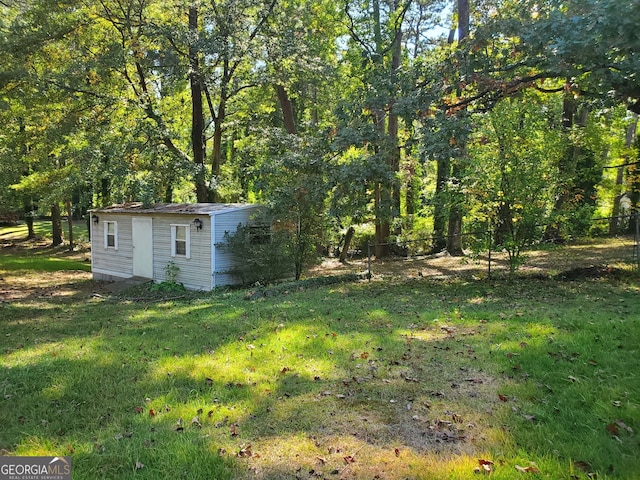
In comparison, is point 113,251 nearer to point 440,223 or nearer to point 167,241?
point 167,241

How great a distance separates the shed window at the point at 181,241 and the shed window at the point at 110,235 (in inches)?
141

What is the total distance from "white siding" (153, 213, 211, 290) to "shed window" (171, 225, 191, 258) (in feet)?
0.33

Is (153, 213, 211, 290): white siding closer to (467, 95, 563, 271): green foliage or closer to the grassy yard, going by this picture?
the grassy yard

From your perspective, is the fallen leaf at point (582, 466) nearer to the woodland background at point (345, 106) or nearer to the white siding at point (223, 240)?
the woodland background at point (345, 106)

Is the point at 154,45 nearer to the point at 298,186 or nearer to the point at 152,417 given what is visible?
the point at 298,186

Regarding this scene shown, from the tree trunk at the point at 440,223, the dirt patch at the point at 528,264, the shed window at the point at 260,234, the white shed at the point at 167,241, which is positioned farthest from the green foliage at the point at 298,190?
the tree trunk at the point at 440,223

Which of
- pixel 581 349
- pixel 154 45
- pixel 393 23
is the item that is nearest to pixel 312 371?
pixel 581 349

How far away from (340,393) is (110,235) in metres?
14.9

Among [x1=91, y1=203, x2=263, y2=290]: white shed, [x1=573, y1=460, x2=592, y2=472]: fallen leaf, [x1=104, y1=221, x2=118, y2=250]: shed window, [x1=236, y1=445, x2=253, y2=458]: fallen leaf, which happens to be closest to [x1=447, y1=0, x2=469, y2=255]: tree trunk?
[x1=573, y1=460, x2=592, y2=472]: fallen leaf

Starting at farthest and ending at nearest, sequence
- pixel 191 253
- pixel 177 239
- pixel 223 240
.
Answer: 1. pixel 177 239
2. pixel 191 253
3. pixel 223 240

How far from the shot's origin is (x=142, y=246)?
15.2 meters

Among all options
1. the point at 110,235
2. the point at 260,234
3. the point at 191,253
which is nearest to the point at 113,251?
the point at 110,235

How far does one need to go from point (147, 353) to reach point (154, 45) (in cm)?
1273

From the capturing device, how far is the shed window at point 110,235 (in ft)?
53.6
